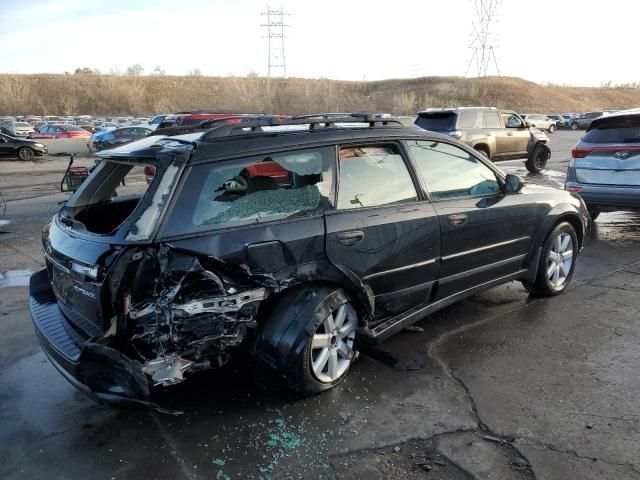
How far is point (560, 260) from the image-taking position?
496 centimetres

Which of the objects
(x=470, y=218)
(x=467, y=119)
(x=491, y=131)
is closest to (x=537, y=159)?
(x=491, y=131)

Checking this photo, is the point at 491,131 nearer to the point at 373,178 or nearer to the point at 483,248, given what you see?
the point at 483,248

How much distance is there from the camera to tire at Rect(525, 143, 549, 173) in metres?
15.7

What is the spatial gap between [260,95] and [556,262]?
78998mm

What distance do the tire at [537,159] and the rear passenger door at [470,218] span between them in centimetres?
1222

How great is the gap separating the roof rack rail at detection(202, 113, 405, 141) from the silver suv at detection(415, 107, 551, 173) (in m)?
9.76

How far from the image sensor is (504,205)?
4.35 metres

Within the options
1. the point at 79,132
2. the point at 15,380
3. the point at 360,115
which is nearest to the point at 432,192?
the point at 360,115

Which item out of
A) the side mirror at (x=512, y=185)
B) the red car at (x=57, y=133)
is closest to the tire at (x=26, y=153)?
the red car at (x=57, y=133)

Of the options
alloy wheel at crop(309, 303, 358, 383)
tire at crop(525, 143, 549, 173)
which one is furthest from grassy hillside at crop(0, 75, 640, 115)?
alloy wheel at crop(309, 303, 358, 383)

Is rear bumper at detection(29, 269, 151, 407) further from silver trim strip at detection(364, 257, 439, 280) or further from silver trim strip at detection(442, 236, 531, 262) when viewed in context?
silver trim strip at detection(442, 236, 531, 262)

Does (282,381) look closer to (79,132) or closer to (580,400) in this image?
(580,400)

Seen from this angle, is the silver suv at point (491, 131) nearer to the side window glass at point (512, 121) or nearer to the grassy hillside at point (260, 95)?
the side window glass at point (512, 121)

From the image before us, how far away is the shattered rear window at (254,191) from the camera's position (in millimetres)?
2941
